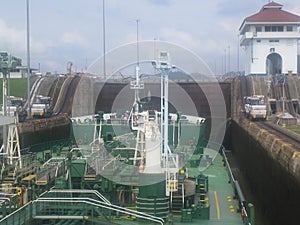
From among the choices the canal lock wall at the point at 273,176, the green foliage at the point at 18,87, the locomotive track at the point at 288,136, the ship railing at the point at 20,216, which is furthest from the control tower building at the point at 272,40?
the ship railing at the point at 20,216

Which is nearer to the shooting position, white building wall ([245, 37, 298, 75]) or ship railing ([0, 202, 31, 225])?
ship railing ([0, 202, 31, 225])

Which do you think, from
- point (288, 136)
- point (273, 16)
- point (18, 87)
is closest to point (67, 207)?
point (288, 136)

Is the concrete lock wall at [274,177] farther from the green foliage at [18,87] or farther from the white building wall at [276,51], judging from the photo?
the green foliage at [18,87]

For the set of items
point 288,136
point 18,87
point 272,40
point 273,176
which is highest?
point 272,40

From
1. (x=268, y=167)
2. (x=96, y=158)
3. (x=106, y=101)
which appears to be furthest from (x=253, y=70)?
(x=96, y=158)

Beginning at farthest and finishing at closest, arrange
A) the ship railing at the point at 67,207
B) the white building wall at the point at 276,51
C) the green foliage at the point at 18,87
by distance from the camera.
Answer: the white building wall at the point at 276,51, the green foliage at the point at 18,87, the ship railing at the point at 67,207

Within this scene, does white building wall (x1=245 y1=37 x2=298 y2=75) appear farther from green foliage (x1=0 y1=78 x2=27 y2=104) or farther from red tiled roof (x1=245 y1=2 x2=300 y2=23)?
green foliage (x1=0 y1=78 x2=27 y2=104)

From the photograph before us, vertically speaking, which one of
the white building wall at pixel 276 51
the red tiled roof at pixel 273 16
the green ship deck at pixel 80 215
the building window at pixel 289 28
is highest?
the red tiled roof at pixel 273 16

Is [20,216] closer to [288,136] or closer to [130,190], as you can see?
[130,190]

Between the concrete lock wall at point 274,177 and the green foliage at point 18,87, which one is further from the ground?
the green foliage at point 18,87

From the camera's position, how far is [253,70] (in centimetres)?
5616

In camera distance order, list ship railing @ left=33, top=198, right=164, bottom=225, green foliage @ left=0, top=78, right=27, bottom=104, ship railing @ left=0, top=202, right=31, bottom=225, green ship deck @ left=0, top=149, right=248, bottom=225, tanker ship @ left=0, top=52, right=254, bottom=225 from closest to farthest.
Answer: ship railing @ left=0, top=202, right=31, bottom=225 → green ship deck @ left=0, top=149, right=248, bottom=225 → ship railing @ left=33, top=198, right=164, bottom=225 → tanker ship @ left=0, top=52, right=254, bottom=225 → green foliage @ left=0, top=78, right=27, bottom=104

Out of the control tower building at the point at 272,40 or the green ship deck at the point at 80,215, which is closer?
the green ship deck at the point at 80,215

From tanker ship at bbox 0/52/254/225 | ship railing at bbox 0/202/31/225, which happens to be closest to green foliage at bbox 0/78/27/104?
tanker ship at bbox 0/52/254/225
